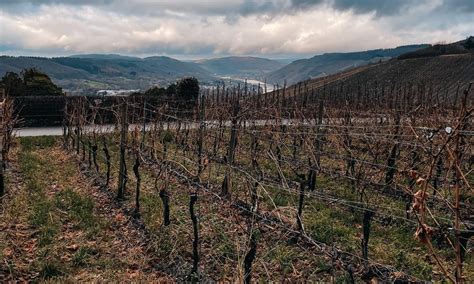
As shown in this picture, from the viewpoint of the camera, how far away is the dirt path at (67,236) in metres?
4.61

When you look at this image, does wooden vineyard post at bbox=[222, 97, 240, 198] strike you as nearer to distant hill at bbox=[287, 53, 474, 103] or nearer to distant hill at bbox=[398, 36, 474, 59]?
distant hill at bbox=[287, 53, 474, 103]

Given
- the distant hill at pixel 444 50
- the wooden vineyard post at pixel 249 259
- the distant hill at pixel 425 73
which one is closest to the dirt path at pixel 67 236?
the wooden vineyard post at pixel 249 259

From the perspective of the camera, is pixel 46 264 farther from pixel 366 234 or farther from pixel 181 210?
pixel 366 234

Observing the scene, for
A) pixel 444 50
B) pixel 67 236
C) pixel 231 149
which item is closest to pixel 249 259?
pixel 67 236

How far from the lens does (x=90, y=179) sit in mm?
9242

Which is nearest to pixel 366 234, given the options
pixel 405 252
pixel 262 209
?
pixel 405 252

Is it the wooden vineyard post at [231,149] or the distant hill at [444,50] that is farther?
the distant hill at [444,50]

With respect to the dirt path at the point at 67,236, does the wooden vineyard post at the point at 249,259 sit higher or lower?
higher

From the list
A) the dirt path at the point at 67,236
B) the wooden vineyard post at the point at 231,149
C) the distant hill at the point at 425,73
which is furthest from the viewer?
the distant hill at the point at 425,73

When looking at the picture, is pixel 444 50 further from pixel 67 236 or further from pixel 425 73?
pixel 67 236

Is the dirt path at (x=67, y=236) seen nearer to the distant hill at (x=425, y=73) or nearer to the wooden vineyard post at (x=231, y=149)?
the wooden vineyard post at (x=231, y=149)

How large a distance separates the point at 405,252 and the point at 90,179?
6.67 metres

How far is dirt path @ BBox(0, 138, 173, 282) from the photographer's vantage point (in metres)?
4.61

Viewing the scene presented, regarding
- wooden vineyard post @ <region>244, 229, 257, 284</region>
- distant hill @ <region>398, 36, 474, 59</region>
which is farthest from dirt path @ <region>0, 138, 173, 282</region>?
distant hill @ <region>398, 36, 474, 59</region>
